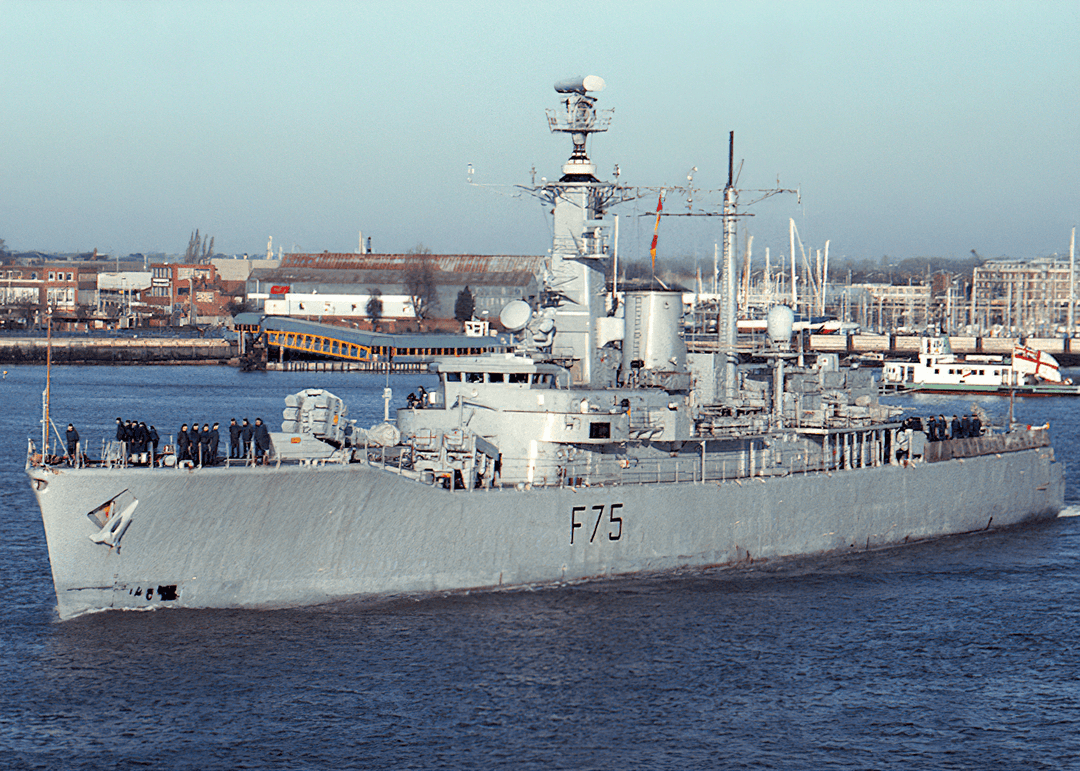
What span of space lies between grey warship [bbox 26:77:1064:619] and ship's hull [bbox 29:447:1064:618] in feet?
0.12

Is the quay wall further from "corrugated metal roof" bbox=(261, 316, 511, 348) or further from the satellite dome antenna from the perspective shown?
the satellite dome antenna

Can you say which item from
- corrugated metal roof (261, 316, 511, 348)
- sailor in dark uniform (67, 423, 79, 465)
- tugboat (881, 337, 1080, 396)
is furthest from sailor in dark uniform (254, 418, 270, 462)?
corrugated metal roof (261, 316, 511, 348)

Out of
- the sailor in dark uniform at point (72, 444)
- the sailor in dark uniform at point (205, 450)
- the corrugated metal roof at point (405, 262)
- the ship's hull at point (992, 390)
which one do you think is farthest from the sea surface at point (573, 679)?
the corrugated metal roof at point (405, 262)

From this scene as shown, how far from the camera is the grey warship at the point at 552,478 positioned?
20266 millimetres

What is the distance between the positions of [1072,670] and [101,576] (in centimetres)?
1681

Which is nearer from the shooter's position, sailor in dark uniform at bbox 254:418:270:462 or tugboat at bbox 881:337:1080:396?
sailor in dark uniform at bbox 254:418:270:462

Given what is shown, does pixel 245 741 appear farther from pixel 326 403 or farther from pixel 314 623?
pixel 326 403

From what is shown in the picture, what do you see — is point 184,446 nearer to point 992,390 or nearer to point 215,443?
point 215,443

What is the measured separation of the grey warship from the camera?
2027 cm

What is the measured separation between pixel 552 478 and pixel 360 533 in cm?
431

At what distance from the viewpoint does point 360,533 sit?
21.5 m

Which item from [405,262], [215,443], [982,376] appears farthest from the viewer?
[405,262]

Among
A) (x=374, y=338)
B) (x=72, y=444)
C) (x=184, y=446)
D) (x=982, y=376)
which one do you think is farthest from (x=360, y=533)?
(x=374, y=338)

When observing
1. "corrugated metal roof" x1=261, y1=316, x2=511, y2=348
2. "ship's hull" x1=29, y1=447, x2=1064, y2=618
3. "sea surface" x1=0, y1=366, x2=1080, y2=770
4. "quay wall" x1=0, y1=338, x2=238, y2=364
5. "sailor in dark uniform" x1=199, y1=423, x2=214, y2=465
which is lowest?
"sea surface" x1=0, y1=366, x2=1080, y2=770
